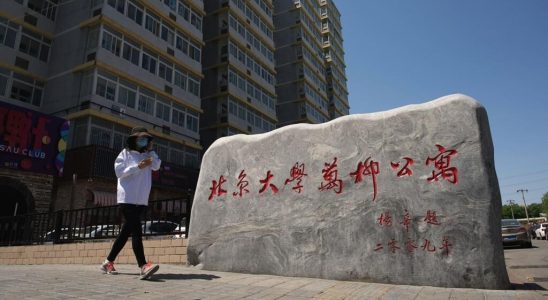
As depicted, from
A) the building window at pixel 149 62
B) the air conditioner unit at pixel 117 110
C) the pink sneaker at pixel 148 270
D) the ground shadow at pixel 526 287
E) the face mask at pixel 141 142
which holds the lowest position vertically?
the ground shadow at pixel 526 287

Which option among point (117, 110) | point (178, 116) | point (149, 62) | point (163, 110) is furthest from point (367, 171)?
point (178, 116)

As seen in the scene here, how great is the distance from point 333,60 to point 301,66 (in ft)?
37.7

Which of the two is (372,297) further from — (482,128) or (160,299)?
(482,128)

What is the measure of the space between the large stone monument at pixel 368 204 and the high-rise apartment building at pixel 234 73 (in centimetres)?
2436

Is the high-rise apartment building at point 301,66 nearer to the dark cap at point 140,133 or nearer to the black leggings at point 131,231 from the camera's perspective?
the dark cap at point 140,133

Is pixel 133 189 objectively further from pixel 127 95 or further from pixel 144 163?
pixel 127 95

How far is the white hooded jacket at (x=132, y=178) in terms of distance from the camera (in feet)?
16.0

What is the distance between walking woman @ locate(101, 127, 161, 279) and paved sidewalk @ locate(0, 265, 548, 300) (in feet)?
1.18

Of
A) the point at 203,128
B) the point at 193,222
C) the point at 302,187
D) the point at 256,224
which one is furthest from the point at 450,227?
the point at 203,128

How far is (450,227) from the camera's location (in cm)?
441

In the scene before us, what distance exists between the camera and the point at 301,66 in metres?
42.0

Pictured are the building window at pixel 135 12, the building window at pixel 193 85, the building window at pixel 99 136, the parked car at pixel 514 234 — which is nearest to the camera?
the parked car at pixel 514 234

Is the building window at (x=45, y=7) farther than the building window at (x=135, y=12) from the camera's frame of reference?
Yes

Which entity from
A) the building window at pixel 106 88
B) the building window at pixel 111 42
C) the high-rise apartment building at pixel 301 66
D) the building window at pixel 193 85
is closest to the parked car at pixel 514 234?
the building window at pixel 106 88
